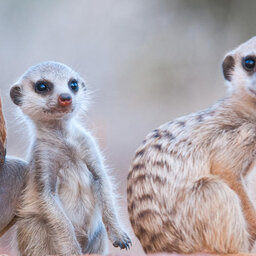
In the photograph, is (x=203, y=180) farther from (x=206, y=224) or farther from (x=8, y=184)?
(x=8, y=184)

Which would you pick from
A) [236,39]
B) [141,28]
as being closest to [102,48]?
[141,28]

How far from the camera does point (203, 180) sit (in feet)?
7.16

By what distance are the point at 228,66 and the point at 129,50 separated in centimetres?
149

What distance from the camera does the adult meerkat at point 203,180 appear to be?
2.13m

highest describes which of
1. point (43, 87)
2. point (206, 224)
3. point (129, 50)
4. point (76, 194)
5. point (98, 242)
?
point (43, 87)

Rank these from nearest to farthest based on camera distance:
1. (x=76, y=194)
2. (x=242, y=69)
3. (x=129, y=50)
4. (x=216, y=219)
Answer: (x=216, y=219), (x=76, y=194), (x=242, y=69), (x=129, y=50)

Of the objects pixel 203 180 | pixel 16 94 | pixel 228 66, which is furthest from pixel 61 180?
pixel 228 66

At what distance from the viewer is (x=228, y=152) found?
219 centimetres

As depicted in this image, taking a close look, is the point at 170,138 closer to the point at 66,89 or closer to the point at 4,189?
the point at 66,89

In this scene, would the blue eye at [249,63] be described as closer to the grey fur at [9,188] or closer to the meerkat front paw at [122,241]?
the meerkat front paw at [122,241]

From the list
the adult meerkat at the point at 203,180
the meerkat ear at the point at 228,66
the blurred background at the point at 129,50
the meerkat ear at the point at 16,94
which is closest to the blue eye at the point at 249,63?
the adult meerkat at the point at 203,180

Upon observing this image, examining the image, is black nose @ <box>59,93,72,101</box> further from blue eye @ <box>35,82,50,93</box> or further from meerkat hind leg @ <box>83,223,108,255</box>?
meerkat hind leg @ <box>83,223,108,255</box>

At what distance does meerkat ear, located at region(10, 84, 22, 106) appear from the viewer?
235 centimetres

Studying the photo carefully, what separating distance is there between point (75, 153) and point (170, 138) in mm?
416
